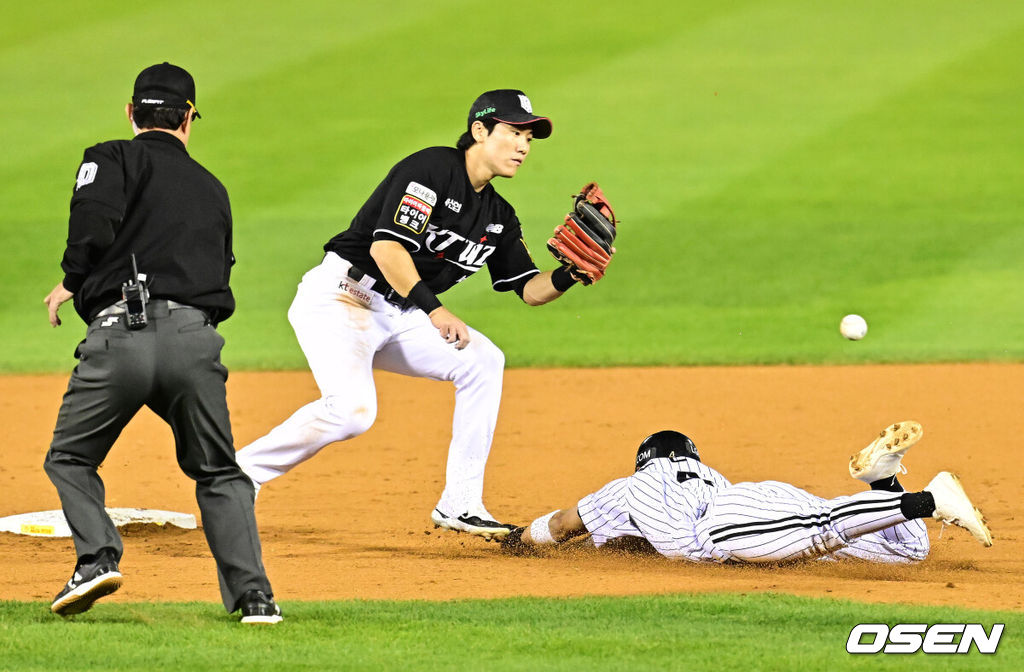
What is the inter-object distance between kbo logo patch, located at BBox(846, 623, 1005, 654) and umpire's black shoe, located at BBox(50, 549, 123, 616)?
7.03ft

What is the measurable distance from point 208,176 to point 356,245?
64.7 inches

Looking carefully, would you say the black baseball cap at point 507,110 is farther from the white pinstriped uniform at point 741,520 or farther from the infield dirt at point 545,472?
the infield dirt at point 545,472

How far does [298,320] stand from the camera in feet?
20.4

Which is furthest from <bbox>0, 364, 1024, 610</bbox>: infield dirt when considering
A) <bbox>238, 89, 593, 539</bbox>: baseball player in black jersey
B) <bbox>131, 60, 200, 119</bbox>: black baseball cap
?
<bbox>131, 60, 200, 119</bbox>: black baseball cap

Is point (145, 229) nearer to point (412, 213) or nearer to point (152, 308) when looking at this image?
point (152, 308)

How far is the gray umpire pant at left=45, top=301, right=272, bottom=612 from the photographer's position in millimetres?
4391

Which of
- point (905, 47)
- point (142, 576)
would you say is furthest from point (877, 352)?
point (905, 47)

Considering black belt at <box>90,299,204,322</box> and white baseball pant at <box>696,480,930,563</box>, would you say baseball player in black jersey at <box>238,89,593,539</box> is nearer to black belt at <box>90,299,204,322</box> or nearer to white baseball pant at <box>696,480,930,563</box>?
white baseball pant at <box>696,480,930,563</box>

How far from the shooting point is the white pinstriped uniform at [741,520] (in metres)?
5.50

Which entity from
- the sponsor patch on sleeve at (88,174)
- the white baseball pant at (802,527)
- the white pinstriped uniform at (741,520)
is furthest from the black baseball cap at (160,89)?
the white baseball pant at (802,527)

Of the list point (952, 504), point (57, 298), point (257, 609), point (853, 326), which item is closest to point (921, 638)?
point (952, 504)

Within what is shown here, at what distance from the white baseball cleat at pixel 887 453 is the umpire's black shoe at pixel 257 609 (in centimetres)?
238

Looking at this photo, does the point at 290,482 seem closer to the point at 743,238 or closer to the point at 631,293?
the point at 631,293

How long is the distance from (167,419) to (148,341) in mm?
262
